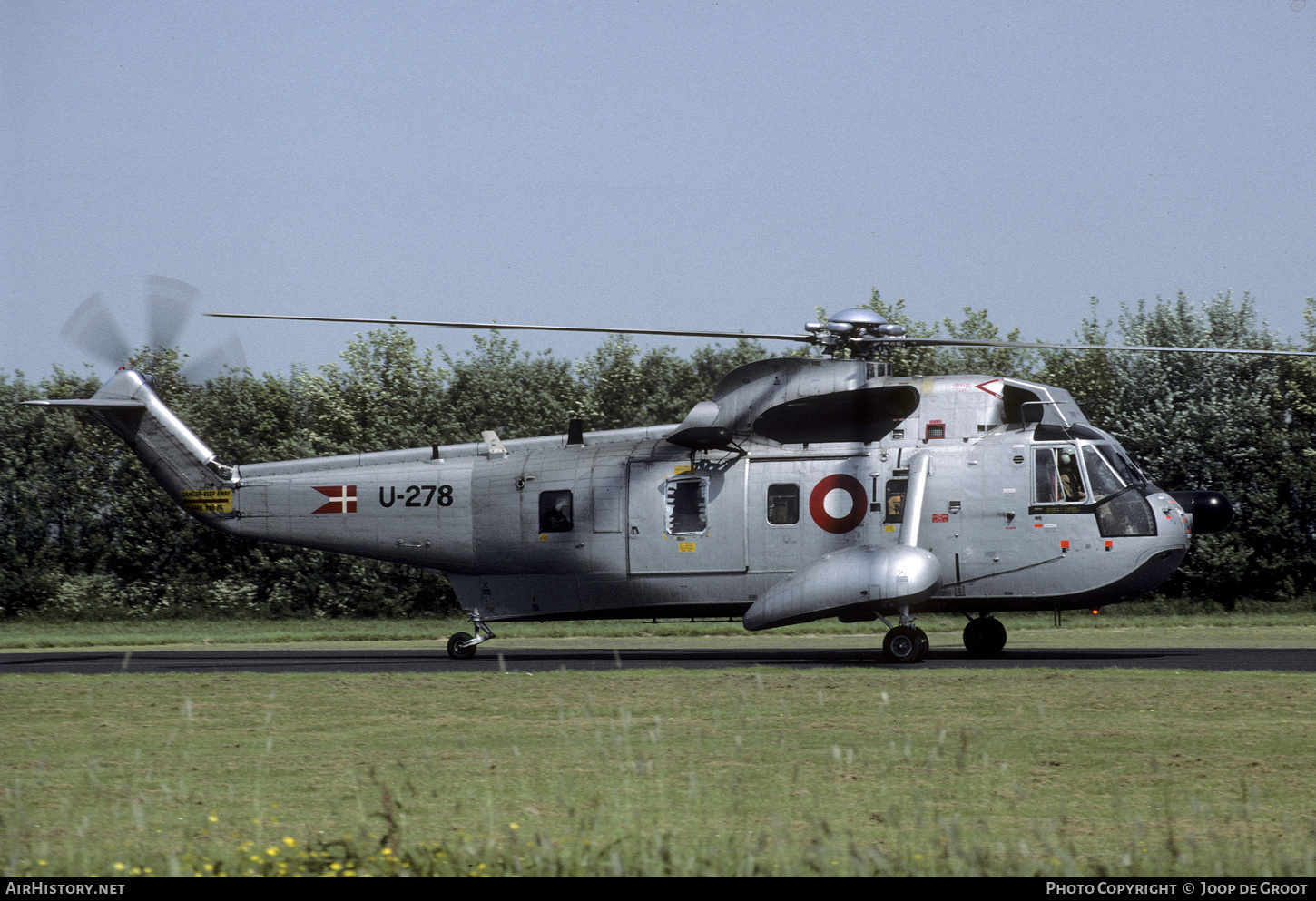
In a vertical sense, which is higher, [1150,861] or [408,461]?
[408,461]

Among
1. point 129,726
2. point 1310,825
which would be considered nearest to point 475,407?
point 129,726

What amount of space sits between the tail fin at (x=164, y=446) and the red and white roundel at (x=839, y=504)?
36.8 ft

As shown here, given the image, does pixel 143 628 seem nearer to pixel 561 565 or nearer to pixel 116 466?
pixel 116 466

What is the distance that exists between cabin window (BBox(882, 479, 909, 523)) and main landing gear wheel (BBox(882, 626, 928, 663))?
183 cm

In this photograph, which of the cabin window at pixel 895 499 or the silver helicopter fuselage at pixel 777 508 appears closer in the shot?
the silver helicopter fuselage at pixel 777 508

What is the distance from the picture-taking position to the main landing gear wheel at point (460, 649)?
2383 centimetres

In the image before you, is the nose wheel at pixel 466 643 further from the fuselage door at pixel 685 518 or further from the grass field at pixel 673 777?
the grass field at pixel 673 777

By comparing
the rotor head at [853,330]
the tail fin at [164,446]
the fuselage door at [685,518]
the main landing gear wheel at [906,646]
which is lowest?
the main landing gear wheel at [906,646]

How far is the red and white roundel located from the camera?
21.9 m

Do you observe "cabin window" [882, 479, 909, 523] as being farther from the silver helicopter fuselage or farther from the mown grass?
the mown grass

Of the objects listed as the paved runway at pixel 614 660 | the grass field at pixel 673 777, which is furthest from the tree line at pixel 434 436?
the grass field at pixel 673 777

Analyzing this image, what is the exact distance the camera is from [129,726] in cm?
1370

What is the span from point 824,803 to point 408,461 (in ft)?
55.6

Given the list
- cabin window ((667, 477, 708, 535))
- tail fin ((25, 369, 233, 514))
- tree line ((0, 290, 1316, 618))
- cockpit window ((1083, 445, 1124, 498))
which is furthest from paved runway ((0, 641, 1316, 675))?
tree line ((0, 290, 1316, 618))
